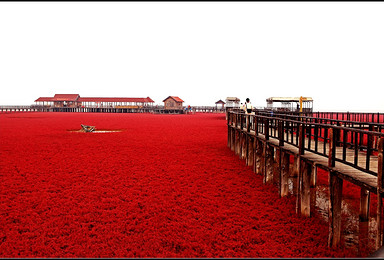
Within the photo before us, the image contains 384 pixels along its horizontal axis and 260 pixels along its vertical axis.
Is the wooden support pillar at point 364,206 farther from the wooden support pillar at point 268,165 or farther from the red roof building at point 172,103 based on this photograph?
the red roof building at point 172,103

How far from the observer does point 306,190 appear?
276 inches

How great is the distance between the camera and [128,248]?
5613 millimetres

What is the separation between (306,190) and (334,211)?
127 cm

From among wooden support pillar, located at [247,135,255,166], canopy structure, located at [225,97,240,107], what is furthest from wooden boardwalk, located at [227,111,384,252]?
canopy structure, located at [225,97,240,107]

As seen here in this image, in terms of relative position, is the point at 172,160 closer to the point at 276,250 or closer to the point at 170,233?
the point at 170,233

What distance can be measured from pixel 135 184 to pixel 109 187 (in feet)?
2.72

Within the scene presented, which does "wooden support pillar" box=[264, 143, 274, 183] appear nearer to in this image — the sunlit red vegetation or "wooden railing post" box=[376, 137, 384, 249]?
the sunlit red vegetation

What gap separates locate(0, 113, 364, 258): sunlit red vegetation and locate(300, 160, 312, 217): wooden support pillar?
23 centimetres

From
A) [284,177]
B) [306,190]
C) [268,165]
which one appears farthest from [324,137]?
[268,165]

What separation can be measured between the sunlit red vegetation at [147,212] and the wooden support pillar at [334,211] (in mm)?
222

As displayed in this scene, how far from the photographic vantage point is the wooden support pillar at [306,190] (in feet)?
23.1

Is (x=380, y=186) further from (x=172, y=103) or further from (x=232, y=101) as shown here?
(x=172, y=103)

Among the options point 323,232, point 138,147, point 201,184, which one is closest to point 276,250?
point 323,232

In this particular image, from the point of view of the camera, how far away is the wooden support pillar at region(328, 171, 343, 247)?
5.68 m
